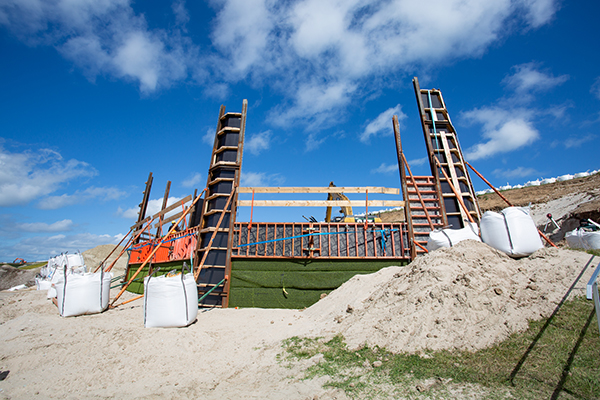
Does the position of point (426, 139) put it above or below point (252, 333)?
above

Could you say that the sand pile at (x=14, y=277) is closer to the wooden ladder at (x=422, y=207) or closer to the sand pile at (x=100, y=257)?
the sand pile at (x=100, y=257)

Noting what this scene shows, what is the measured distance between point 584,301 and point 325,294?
226 inches

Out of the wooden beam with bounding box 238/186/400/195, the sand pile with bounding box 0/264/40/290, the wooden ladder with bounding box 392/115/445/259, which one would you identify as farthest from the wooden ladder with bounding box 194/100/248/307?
the sand pile with bounding box 0/264/40/290

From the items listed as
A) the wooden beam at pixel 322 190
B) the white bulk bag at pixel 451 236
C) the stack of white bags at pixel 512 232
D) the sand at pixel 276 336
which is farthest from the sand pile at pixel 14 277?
the stack of white bags at pixel 512 232

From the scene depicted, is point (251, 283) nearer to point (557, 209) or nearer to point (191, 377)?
point (191, 377)

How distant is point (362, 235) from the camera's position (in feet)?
29.7

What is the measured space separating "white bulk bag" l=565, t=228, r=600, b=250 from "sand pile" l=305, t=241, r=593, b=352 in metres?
6.64

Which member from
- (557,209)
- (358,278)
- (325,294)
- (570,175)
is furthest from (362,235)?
(570,175)

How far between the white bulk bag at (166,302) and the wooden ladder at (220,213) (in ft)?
6.74

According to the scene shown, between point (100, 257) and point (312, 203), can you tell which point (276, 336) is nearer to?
point (312, 203)

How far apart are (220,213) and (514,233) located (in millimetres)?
7986

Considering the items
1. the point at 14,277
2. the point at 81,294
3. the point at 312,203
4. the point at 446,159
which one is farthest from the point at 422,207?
the point at 14,277

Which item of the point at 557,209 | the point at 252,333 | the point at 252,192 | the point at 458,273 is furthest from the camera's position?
the point at 557,209

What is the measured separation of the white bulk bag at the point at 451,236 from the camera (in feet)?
22.9
